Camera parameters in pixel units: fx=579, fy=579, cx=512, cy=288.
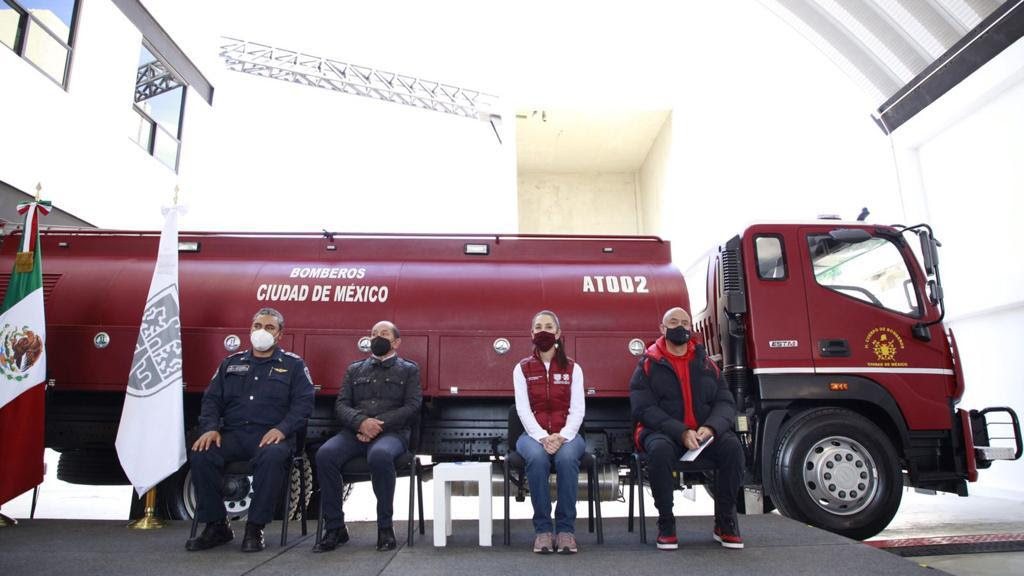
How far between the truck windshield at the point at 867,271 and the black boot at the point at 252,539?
449cm

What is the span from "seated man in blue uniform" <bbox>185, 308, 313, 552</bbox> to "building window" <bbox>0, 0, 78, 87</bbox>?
6.17m

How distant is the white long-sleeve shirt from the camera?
3.75 metres

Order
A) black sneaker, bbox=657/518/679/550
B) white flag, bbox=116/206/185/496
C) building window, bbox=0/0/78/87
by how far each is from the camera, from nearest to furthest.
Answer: black sneaker, bbox=657/518/679/550, white flag, bbox=116/206/185/496, building window, bbox=0/0/78/87

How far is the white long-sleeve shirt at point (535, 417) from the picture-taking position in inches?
148

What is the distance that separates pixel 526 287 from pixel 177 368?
8.95 ft

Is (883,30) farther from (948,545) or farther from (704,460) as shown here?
(704,460)

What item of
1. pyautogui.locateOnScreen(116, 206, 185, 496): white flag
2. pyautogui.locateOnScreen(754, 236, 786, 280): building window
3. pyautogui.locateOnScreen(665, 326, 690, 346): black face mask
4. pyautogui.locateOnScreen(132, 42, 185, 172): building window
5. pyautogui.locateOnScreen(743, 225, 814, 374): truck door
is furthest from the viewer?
pyautogui.locateOnScreen(132, 42, 185, 172): building window

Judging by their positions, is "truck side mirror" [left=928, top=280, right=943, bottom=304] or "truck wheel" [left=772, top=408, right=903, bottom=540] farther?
"truck side mirror" [left=928, top=280, right=943, bottom=304]

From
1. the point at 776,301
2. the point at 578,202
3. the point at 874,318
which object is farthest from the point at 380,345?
the point at 578,202

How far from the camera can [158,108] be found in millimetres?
10758

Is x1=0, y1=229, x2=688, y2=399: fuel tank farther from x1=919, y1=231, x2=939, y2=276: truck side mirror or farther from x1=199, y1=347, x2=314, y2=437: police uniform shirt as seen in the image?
x1=919, y1=231, x2=939, y2=276: truck side mirror

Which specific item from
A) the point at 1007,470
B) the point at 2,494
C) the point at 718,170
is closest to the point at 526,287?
the point at 2,494

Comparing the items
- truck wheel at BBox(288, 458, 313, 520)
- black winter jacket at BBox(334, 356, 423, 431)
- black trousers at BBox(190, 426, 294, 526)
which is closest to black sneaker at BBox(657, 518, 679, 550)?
black winter jacket at BBox(334, 356, 423, 431)

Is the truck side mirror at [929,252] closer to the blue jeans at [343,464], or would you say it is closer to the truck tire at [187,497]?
the blue jeans at [343,464]
